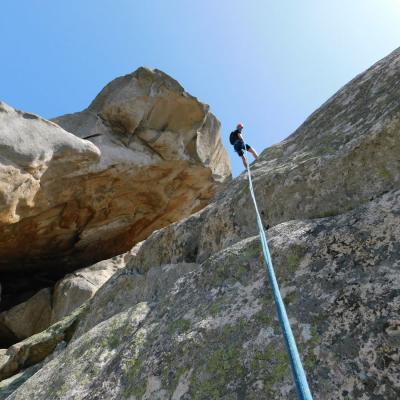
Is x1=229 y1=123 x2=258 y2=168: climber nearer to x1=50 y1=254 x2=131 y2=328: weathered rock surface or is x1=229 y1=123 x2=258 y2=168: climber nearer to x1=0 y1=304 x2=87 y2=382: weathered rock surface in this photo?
x1=50 y1=254 x2=131 y2=328: weathered rock surface

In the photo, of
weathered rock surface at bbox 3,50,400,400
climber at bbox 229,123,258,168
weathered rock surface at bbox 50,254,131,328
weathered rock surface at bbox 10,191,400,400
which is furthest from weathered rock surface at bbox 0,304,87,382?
climber at bbox 229,123,258,168

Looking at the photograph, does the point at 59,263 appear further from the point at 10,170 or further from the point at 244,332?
the point at 244,332

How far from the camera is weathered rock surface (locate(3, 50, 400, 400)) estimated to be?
9.19ft

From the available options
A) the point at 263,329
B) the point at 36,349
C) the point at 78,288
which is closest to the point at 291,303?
the point at 263,329

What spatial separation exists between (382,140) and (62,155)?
1282 cm

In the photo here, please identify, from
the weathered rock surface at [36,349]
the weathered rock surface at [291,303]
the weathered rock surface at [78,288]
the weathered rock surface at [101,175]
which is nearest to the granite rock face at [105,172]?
the weathered rock surface at [101,175]

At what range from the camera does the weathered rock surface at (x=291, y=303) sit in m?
2.80

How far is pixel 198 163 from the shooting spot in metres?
20.2

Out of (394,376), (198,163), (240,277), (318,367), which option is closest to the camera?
(394,376)

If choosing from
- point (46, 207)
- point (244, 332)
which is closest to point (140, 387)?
point (244, 332)

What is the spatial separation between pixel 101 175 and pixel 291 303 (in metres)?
15.3

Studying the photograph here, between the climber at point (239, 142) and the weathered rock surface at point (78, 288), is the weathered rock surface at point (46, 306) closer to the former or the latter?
the weathered rock surface at point (78, 288)

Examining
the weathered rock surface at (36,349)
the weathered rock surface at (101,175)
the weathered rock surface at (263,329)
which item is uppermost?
the weathered rock surface at (101,175)

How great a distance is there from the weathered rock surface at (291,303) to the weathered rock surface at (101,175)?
10245mm
